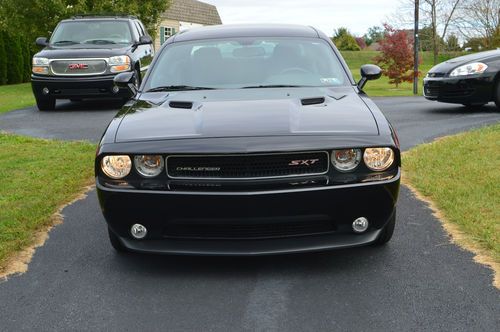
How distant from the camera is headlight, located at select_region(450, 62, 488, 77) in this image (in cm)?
1050

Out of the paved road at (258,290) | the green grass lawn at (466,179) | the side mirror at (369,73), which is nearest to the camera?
the paved road at (258,290)

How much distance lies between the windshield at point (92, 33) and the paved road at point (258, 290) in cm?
852

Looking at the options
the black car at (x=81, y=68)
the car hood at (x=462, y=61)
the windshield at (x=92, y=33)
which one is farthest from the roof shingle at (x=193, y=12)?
the car hood at (x=462, y=61)

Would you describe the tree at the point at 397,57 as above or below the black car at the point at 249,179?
below

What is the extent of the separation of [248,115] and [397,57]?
22804 mm

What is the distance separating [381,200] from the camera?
364 centimetres

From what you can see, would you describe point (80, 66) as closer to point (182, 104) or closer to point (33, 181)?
point (33, 181)

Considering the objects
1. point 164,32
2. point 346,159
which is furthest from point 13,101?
point 164,32

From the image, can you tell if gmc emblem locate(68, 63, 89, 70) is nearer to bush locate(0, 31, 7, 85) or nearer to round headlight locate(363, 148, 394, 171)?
round headlight locate(363, 148, 394, 171)

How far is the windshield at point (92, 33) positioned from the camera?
12547 mm

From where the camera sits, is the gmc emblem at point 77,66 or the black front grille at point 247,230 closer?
the black front grille at point 247,230

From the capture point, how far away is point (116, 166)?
365cm

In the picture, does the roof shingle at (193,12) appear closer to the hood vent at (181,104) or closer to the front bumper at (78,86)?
the front bumper at (78,86)

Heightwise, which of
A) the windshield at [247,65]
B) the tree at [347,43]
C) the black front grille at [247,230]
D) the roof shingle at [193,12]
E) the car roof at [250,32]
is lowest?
the tree at [347,43]
